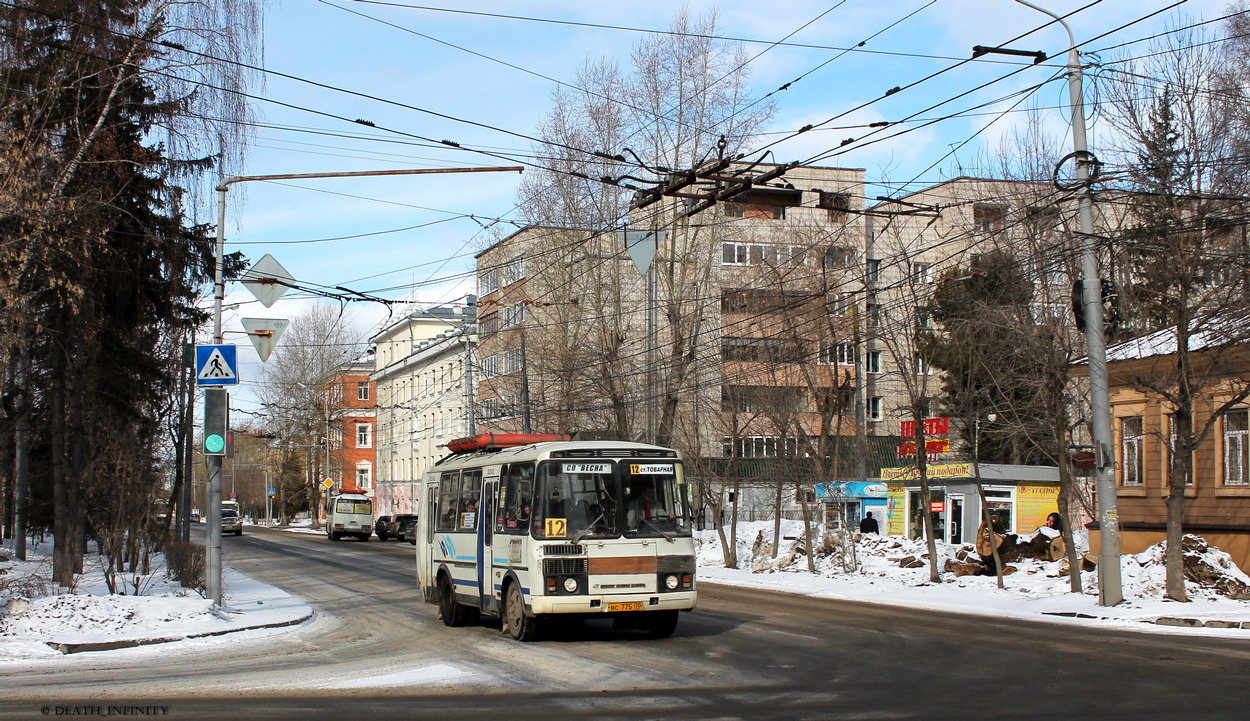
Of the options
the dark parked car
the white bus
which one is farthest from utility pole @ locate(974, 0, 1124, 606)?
the dark parked car

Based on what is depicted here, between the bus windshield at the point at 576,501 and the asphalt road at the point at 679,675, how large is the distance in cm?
145

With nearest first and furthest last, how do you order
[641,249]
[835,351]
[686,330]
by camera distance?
1. [641,249]
2. [835,351]
3. [686,330]

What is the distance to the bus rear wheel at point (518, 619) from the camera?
14656 mm

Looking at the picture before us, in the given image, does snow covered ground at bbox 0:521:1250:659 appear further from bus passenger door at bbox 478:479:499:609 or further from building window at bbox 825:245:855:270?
building window at bbox 825:245:855:270

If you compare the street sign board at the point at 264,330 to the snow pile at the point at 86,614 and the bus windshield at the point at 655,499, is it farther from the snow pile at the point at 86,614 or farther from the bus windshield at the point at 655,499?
the bus windshield at the point at 655,499

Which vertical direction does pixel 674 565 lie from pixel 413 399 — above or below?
below

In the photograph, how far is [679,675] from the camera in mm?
11430

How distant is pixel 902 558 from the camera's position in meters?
29.4

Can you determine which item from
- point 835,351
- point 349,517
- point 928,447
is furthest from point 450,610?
point 349,517

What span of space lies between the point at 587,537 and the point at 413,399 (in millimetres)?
66778

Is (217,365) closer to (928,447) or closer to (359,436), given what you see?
(928,447)

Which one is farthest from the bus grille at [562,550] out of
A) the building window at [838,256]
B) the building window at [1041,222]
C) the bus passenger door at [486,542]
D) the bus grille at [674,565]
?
the building window at [838,256]

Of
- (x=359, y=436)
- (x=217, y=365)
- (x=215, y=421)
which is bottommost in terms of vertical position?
(x=359, y=436)

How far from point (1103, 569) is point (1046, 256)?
6671 mm
